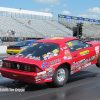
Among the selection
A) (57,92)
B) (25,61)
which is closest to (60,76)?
(57,92)

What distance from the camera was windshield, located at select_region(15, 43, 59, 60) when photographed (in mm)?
5137

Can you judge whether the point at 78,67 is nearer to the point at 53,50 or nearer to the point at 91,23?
the point at 53,50

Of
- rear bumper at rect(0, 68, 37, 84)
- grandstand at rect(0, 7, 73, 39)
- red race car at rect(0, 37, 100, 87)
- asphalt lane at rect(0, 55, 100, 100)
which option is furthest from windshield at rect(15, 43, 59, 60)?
grandstand at rect(0, 7, 73, 39)

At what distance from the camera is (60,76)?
207 inches

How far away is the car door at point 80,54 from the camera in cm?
576

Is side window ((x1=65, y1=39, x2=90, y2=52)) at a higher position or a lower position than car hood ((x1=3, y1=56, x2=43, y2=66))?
higher

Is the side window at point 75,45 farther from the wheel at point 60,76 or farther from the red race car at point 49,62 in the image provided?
the wheel at point 60,76

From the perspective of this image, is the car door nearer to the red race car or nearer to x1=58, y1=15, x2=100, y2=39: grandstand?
the red race car

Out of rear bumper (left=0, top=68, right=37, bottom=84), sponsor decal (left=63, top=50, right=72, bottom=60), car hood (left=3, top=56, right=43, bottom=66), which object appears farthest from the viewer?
sponsor decal (left=63, top=50, right=72, bottom=60)

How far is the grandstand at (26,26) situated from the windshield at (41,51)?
23718 mm

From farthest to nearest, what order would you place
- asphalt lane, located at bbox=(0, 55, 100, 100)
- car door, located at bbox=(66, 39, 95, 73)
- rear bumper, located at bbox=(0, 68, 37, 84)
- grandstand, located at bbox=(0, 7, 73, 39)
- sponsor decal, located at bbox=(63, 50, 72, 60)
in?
grandstand, located at bbox=(0, 7, 73, 39) → car door, located at bbox=(66, 39, 95, 73) → sponsor decal, located at bbox=(63, 50, 72, 60) → rear bumper, located at bbox=(0, 68, 37, 84) → asphalt lane, located at bbox=(0, 55, 100, 100)

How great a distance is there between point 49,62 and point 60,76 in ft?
2.07

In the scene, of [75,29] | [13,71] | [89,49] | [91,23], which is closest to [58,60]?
[13,71]

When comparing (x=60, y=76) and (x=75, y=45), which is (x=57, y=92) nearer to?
(x=60, y=76)
